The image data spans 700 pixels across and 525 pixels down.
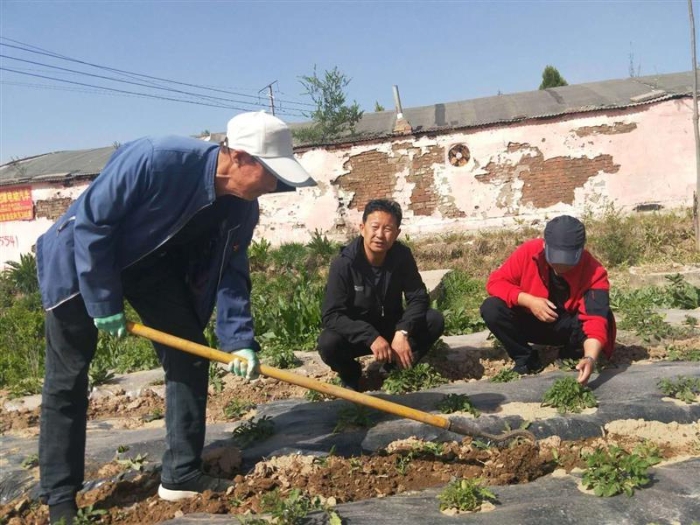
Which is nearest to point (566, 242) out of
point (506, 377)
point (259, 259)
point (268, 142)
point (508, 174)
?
point (506, 377)

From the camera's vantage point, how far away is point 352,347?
4109 mm

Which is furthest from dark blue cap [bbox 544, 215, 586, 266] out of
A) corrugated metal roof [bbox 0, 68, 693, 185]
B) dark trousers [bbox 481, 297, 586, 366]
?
corrugated metal roof [bbox 0, 68, 693, 185]

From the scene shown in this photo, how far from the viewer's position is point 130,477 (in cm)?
306

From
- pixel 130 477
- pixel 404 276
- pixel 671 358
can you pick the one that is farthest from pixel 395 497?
pixel 671 358

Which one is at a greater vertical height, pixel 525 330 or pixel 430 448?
pixel 525 330

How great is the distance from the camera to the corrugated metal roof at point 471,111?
14.7 meters

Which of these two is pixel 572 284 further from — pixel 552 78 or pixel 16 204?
pixel 552 78

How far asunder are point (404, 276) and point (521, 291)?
2.56ft

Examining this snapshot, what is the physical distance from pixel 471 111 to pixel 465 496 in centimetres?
1527

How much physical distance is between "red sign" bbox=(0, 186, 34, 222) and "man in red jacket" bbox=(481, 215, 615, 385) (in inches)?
506

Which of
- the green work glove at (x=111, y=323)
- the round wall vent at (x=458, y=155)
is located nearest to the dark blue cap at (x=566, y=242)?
the green work glove at (x=111, y=323)

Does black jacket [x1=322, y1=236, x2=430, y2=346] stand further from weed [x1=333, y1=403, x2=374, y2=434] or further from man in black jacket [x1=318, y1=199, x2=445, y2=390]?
weed [x1=333, y1=403, x2=374, y2=434]

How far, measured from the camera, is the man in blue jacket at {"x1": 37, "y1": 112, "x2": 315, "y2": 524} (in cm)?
250

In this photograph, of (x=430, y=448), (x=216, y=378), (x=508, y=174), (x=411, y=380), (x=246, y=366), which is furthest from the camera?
(x=508, y=174)
